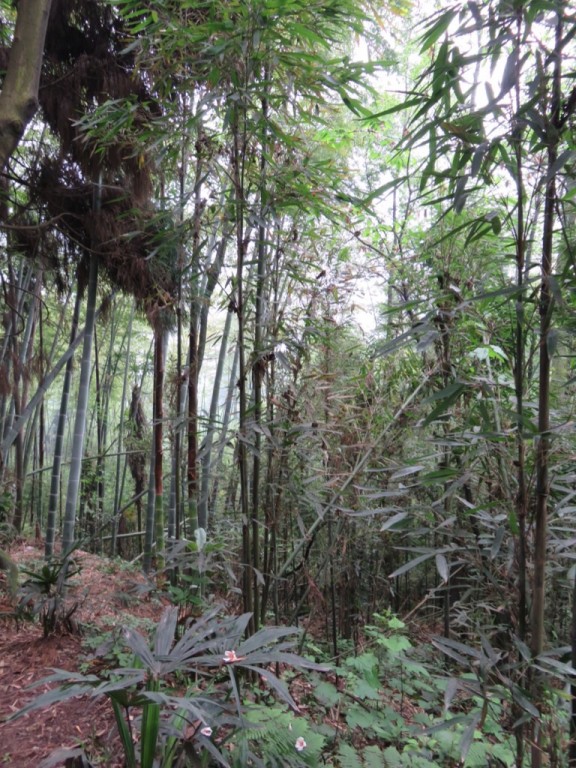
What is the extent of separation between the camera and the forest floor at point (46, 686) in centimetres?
152

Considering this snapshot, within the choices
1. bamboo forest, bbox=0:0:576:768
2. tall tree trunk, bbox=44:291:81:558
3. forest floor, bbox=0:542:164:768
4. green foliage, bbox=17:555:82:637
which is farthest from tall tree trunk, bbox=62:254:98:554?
green foliage, bbox=17:555:82:637

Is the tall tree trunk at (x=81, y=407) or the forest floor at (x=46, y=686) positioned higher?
the tall tree trunk at (x=81, y=407)

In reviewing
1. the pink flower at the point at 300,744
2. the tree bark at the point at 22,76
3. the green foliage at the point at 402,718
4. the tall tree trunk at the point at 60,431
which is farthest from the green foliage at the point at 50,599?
the tree bark at the point at 22,76

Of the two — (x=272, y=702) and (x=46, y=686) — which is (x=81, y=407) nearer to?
(x=46, y=686)

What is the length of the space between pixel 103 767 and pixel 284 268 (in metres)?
1.76

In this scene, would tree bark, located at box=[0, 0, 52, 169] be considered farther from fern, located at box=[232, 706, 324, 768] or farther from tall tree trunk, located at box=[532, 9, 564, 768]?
fern, located at box=[232, 706, 324, 768]

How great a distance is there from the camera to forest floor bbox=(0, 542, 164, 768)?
152 cm

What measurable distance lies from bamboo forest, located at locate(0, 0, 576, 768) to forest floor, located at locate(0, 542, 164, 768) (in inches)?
0.5

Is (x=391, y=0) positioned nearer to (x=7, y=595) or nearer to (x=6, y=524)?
(x=7, y=595)

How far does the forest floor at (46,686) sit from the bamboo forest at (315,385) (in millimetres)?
13

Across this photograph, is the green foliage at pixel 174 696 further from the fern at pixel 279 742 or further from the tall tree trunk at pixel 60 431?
the tall tree trunk at pixel 60 431

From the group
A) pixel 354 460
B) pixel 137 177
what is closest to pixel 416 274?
pixel 354 460

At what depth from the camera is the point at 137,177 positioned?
9.60ft

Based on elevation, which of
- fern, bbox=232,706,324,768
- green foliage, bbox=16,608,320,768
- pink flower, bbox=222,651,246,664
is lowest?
fern, bbox=232,706,324,768
